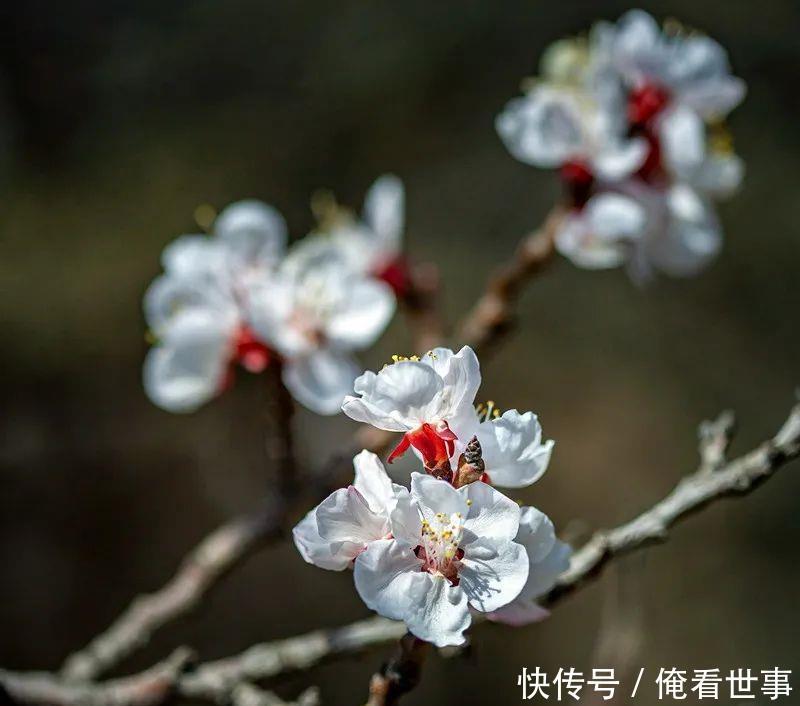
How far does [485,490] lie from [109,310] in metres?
2.42

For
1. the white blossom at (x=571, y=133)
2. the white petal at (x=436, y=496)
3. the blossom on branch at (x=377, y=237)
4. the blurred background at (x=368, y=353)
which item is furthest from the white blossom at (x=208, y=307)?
the blurred background at (x=368, y=353)

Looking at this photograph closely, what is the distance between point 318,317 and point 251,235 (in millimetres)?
137

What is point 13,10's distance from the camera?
329cm

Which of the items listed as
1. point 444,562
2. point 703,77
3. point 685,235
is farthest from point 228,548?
point 703,77

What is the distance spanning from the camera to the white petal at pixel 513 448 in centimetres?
66

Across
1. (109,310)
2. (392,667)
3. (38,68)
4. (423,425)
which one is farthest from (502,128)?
(38,68)

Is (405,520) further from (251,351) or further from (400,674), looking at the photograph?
(251,351)

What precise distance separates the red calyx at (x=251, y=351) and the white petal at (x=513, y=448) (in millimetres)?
541

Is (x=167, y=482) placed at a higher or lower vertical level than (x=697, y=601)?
higher

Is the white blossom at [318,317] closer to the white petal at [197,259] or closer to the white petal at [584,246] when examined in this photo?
the white petal at [197,259]

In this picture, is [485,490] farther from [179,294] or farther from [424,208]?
[424,208]

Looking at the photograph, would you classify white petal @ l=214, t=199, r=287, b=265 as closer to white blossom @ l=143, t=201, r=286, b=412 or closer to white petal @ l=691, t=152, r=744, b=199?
white blossom @ l=143, t=201, r=286, b=412

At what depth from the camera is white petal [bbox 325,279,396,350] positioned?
122cm

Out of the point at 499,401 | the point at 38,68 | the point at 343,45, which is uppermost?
the point at 343,45
